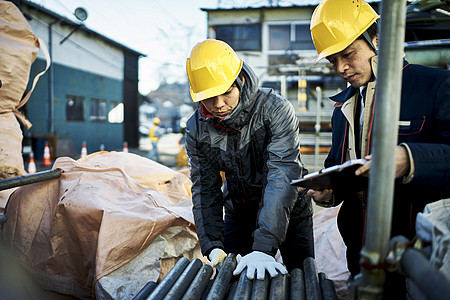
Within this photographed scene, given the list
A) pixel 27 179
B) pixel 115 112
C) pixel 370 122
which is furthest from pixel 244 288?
pixel 115 112

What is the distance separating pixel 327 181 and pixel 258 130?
742 millimetres

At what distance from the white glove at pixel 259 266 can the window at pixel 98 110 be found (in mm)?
14246

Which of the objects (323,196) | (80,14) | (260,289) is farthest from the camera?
(80,14)

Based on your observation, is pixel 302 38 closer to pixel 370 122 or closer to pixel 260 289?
pixel 370 122

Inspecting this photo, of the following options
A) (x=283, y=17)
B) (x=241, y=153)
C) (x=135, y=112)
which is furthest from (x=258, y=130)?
(x=135, y=112)

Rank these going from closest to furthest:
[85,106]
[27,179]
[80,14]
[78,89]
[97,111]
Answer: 1. [27,179]
2. [80,14]
3. [78,89]
4. [85,106]
5. [97,111]

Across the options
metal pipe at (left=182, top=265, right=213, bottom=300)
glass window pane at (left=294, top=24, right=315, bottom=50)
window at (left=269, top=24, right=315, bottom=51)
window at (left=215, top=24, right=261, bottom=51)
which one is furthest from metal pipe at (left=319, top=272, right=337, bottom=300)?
window at (left=215, top=24, right=261, bottom=51)

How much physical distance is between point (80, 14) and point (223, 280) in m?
8.67

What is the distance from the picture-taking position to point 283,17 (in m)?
13.4

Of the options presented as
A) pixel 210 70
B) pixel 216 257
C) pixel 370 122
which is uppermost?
pixel 210 70

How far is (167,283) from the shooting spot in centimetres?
165

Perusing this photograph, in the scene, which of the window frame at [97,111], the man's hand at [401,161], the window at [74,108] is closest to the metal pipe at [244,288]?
the man's hand at [401,161]

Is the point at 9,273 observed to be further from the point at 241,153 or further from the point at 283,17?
the point at 283,17

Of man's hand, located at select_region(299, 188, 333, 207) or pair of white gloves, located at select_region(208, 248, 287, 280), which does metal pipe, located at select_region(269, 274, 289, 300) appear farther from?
man's hand, located at select_region(299, 188, 333, 207)
